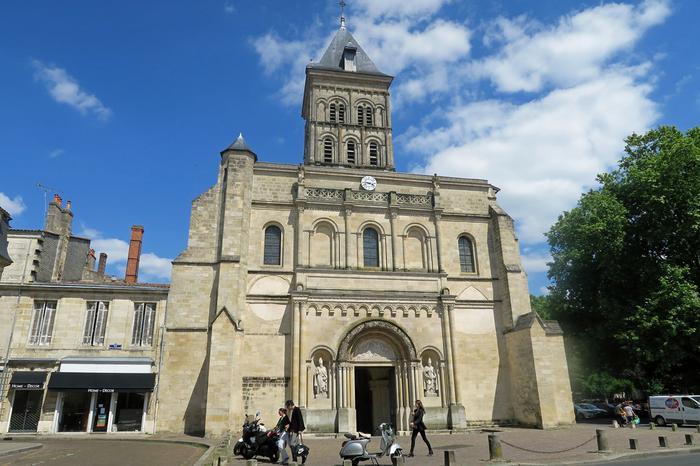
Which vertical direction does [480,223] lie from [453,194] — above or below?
below

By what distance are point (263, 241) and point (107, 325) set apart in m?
7.02

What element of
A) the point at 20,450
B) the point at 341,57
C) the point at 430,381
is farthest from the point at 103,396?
the point at 341,57

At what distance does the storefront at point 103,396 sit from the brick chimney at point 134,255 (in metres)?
8.83

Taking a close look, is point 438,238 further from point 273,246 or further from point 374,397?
point 374,397

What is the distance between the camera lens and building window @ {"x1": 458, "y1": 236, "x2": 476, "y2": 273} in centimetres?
2269

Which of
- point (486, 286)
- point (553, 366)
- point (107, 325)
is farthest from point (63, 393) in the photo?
point (553, 366)

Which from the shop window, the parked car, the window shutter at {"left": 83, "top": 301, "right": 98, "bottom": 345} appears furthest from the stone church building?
the parked car

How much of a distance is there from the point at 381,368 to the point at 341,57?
939 inches

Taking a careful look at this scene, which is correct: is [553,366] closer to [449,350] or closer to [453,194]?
[449,350]

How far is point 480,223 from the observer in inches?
916

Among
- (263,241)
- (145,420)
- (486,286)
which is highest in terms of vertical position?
(263,241)

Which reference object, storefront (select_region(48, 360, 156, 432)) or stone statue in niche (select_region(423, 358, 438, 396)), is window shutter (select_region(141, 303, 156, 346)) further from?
stone statue in niche (select_region(423, 358, 438, 396))

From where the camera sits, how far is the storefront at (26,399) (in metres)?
17.3

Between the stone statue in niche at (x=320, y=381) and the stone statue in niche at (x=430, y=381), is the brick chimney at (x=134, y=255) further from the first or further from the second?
the stone statue in niche at (x=430, y=381)
